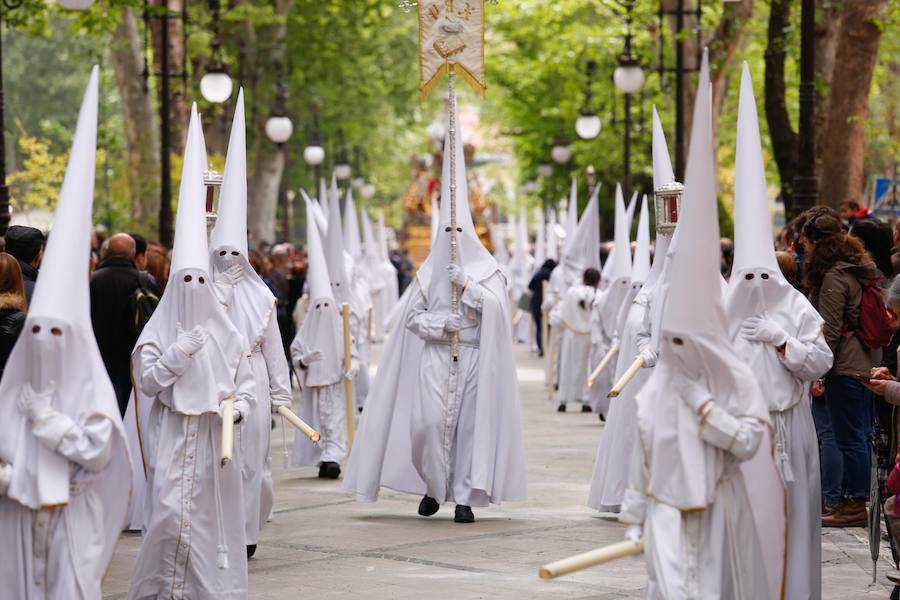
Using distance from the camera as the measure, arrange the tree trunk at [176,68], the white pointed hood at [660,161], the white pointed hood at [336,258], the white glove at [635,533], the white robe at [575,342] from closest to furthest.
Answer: the white glove at [635,533]
the white pointed hood at [660,161]
the white pointed hood at [336,258]
the white robe at [575,342]
the tree trunk at [176,68]

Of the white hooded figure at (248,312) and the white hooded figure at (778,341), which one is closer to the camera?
the white hooded figure at (778,341)

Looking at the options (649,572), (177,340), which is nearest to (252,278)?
(177,340)

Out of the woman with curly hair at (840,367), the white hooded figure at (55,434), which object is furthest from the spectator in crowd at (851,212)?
the white hooded figure at (55,434)

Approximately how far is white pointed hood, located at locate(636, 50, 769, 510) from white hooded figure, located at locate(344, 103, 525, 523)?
5429 mm

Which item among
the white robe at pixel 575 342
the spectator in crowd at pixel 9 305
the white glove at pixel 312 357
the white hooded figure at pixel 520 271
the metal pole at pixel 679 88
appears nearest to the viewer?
the spectator in crowd at pixel 9 305

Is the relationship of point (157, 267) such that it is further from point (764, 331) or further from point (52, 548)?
point (52, 548)

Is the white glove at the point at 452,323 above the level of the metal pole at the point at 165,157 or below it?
below

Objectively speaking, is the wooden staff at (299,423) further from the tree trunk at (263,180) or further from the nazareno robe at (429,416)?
the tree trunk at (263,180)

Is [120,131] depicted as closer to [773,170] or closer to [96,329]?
[773,170]

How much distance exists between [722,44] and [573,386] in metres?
6.70

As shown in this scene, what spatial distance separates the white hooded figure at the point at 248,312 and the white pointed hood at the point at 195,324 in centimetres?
135

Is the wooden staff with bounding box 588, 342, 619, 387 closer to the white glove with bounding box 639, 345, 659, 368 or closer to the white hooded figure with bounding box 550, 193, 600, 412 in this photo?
the white glove with bounding box 639, 345, 659, 368

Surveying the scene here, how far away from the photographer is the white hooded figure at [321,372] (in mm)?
15828

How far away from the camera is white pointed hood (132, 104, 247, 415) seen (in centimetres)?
904
